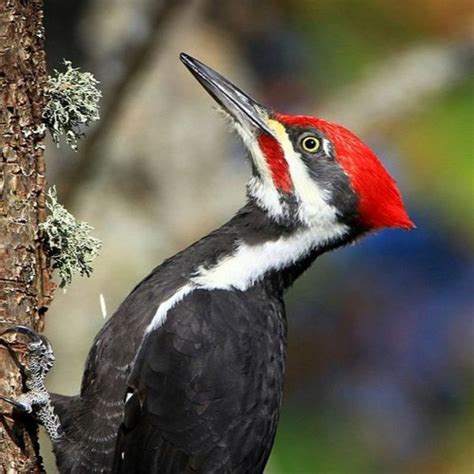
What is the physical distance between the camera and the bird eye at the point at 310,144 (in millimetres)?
3998

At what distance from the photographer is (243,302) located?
3.77 meters

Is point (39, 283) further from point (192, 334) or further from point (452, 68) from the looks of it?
point (452, 68)

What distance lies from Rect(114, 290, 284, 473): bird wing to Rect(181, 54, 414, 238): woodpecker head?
454mm

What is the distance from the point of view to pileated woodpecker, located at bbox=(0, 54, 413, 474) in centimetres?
361

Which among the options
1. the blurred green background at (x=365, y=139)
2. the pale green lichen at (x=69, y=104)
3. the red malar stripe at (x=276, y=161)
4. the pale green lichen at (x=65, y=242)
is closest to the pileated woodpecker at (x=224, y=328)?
the red malar stripe at (x=276, y=161)

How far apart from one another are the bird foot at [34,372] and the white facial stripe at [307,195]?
0.98 m

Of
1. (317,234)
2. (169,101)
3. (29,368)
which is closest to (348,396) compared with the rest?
(169,101)

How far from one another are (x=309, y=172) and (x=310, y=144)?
98mm

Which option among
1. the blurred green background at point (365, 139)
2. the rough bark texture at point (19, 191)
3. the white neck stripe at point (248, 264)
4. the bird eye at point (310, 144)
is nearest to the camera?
the rough bark texture at point (19, 191)

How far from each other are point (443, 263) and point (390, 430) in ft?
3.38

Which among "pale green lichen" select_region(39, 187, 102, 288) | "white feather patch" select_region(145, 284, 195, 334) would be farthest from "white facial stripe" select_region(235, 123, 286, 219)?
"pale green lichen" select_region(39, 187, 102, 288)

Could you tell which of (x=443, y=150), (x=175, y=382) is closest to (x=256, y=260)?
(x=175, y=382)

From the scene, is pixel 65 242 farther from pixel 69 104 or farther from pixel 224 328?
pixel 224 328

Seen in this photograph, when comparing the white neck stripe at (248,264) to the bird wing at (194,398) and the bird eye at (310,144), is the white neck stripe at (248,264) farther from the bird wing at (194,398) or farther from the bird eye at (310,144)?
the bird eye at (310,144)
